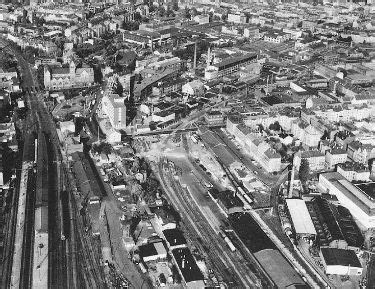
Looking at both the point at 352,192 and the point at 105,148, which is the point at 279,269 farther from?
the point at 105,148

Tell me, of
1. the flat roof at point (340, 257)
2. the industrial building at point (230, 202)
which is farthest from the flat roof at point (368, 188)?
the industrial building at point (230, 202)

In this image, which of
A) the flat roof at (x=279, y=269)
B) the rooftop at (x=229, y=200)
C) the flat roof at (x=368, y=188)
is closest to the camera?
the flat roof at (x=279, y=269)

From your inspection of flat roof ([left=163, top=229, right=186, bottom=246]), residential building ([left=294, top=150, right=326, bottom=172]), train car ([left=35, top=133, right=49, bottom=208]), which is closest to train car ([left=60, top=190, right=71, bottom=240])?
train car ([left=35, top=133, right=49, bottom=208])

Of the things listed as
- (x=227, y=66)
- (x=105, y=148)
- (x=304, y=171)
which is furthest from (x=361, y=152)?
(x=227, y=66)

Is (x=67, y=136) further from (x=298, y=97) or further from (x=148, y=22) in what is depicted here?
(x=148, y=22)

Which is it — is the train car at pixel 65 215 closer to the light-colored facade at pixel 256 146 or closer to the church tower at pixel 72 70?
the light-colored facade at pixel 256 146
